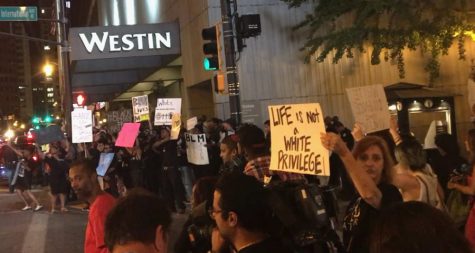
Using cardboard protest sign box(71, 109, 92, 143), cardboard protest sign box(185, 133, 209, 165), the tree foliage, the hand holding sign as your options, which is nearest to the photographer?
the hand holding sign

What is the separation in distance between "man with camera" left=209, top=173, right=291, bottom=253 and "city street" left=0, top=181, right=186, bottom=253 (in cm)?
660

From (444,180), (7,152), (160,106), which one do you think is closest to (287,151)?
(444,180)

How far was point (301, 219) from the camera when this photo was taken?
124 inches

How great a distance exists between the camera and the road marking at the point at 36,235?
33.4 feet

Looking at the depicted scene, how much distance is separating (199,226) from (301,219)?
3.14ft

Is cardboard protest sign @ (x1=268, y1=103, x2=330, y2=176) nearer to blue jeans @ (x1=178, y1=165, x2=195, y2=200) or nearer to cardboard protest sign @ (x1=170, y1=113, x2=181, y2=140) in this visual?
cardboard protest sign @ (x1=170, y1=113, x2=181, y2=140)

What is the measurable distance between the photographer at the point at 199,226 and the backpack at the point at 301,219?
2.12 feet

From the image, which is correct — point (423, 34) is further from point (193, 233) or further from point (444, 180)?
point (193, 233)

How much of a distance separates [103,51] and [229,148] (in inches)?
475

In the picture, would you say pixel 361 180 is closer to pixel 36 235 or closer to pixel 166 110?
pixel 36 235

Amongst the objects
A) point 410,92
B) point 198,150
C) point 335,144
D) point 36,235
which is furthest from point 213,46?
point 410,92

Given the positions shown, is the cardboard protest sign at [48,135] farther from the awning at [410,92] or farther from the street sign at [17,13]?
the awning at [410,92]

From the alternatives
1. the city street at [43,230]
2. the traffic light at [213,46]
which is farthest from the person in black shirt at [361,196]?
the traffic light at [213,46]

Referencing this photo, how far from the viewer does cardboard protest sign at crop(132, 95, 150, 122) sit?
16.2 metres
